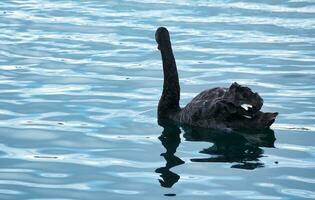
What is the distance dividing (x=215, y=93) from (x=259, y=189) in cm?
224

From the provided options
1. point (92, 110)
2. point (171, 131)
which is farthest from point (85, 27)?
point (171, 131)

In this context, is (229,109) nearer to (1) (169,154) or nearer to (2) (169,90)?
(1) (169,154)

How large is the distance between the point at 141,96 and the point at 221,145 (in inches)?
99.6

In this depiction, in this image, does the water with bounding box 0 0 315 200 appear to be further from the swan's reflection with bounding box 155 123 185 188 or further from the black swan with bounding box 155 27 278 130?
the black swan with bounding box 155 27 278 130

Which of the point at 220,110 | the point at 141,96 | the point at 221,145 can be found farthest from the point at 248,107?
the point at 141,96

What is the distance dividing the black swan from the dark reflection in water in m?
0.11

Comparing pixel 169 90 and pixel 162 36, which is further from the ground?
pixel 162 36

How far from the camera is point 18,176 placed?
817 cm

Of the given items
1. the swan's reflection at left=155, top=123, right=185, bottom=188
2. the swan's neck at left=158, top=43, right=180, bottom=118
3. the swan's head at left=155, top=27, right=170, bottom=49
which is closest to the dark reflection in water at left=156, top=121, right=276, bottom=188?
the swan's reflection at left=155, top=123, right=185, bottom=188

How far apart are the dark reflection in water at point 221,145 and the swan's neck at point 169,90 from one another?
288 millimetres

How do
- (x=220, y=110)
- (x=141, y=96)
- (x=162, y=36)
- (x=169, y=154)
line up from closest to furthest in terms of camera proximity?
(x=169, y=154) < (x=220, y=110) < (x=162, y=36) < (x=141, y=96)

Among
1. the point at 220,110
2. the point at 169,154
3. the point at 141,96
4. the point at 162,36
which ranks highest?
the point at 162,36

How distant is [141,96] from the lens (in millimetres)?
11422

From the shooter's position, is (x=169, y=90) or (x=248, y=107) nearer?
(x=248, y=107)
